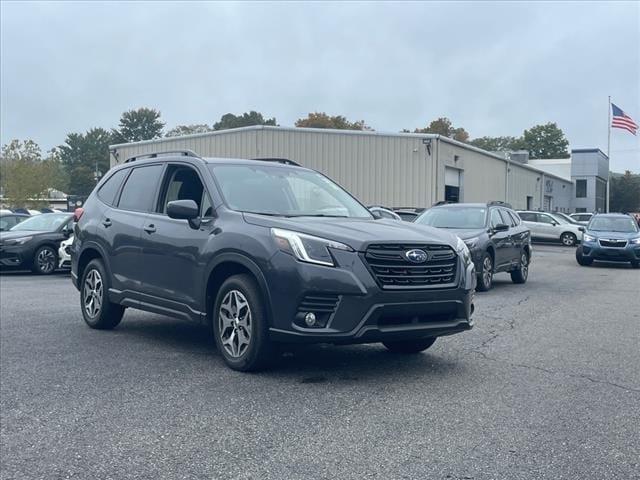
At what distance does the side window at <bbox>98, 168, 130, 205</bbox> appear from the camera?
8457 mm

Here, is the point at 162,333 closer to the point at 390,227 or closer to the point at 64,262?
the point at 390,227

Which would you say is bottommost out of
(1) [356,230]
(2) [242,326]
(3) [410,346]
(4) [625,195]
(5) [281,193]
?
(3) [410,346]

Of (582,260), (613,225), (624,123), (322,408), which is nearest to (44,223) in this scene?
(322,408)

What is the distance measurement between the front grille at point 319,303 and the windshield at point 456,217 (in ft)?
27.9

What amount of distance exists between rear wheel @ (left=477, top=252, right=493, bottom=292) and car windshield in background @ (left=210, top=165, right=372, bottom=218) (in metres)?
6.04

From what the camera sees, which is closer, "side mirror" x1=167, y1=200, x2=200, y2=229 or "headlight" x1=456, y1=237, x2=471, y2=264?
"headlight" x1=456, y1=237, x2=471, y2=264

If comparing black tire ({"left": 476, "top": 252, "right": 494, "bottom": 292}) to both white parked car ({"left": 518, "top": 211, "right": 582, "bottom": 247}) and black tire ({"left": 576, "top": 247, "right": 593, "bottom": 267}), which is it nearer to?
black tire ({"left": 576, "top": 247, "right": 593, "bottom": 267})

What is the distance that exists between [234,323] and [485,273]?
7999 millimetres

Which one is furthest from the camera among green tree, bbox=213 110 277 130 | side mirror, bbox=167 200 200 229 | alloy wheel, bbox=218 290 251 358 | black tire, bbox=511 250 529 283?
green tree, bbox=213 110 277 130

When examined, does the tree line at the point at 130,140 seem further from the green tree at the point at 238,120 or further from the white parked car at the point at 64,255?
the white parked car at the point at 64,255

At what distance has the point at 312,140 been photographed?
36.9 meters

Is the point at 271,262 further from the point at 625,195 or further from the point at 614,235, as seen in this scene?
the point at 625,195

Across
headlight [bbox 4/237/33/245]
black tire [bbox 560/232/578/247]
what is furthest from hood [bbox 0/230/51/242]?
black tire [bbox 560/232/578/247]

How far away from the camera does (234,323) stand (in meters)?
6.22
